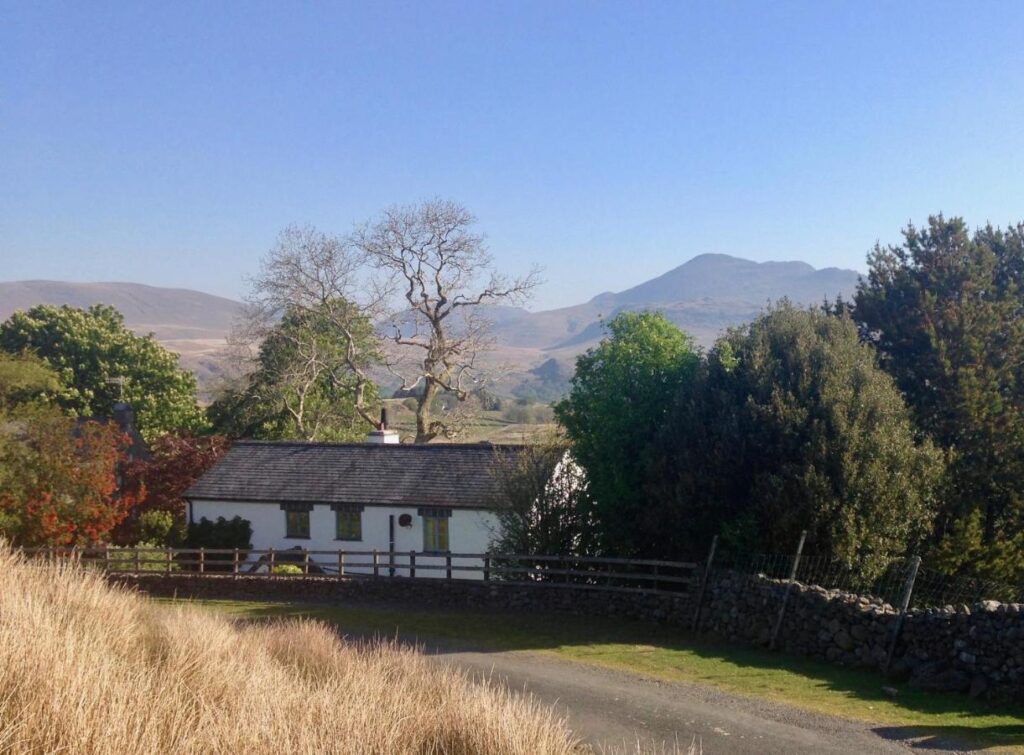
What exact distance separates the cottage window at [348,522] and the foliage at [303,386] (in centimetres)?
1623

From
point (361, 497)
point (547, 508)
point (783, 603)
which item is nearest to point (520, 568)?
point (547, 508)

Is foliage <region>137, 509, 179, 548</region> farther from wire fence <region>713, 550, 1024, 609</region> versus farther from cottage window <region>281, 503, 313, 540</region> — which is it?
wire fence <region>713, 550, 1024, 609</region>

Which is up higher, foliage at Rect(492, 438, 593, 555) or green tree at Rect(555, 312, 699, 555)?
green tree at Rect(555, 312, 699, 555)

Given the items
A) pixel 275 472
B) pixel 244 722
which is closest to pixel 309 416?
pixel 275 472

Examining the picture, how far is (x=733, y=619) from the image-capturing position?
20672 millimetres

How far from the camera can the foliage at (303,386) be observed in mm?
51688

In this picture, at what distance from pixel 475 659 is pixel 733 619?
5817 mm

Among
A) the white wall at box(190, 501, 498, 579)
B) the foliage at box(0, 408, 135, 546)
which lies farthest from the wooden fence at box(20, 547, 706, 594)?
the foliage at box(0, 408, 135, 546)

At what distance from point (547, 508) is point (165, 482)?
848 inches

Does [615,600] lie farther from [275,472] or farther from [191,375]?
[191,375]

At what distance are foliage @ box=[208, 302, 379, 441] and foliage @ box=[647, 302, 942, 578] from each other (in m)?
30.5

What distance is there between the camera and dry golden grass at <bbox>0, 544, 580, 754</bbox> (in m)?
6.85

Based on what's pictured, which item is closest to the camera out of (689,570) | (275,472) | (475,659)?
(475,659)

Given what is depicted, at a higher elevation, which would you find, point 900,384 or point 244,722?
point 900,384
